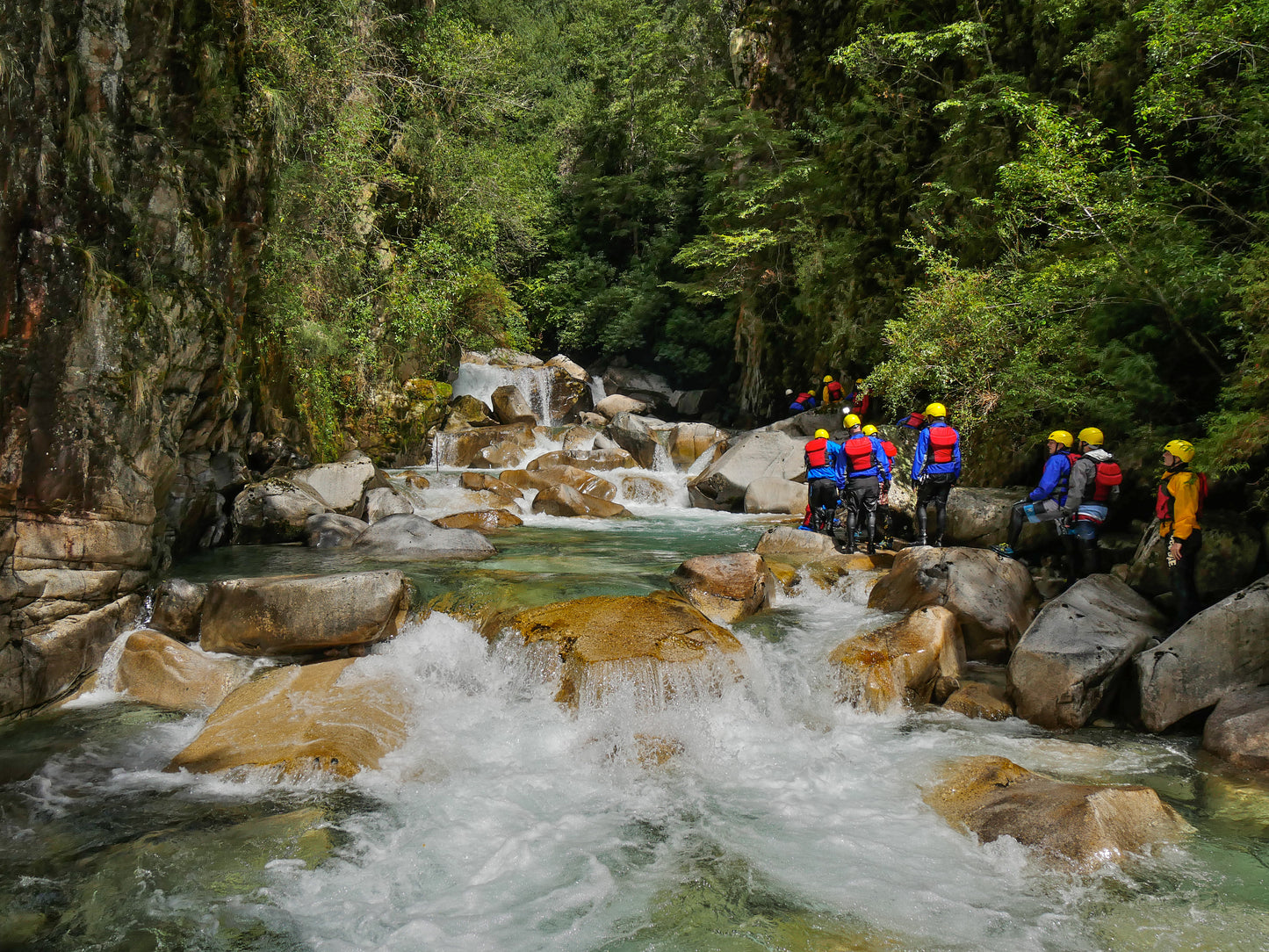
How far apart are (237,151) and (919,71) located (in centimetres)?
1369

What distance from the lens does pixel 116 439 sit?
263 inches

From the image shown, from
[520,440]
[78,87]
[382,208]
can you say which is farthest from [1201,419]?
[382,208]

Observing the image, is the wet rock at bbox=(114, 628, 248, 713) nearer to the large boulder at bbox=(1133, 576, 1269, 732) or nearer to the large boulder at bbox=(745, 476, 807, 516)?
the large boulder at bbox=(1133, 576, 1269, 732)

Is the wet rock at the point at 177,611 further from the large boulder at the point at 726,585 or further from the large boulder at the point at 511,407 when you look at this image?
the large boulder at the point at 511,407

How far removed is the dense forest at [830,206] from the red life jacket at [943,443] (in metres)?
1.12

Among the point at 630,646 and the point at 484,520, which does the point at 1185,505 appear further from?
the point at 484,520

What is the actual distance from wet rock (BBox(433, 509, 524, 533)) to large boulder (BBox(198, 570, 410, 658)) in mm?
4923

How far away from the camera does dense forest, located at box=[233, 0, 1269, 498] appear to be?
7750mm

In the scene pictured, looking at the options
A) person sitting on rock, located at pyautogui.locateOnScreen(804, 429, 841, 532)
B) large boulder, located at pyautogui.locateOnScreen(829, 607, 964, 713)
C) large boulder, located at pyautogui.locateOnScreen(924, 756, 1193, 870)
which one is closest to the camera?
large boulder, located at pyautogui.locateOnScreen(924, 756, 1193, 870)

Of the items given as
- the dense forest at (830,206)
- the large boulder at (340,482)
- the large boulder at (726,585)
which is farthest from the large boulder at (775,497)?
the large boulder at (340,482)

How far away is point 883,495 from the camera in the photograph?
11180mm

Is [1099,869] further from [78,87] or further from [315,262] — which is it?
[315,262]

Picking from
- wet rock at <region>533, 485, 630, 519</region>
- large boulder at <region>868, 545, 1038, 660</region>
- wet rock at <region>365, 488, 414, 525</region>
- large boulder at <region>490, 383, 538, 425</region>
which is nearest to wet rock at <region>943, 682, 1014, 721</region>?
large boulder at <region>868, 545, 1038, 660</region>

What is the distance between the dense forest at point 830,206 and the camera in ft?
25.4
